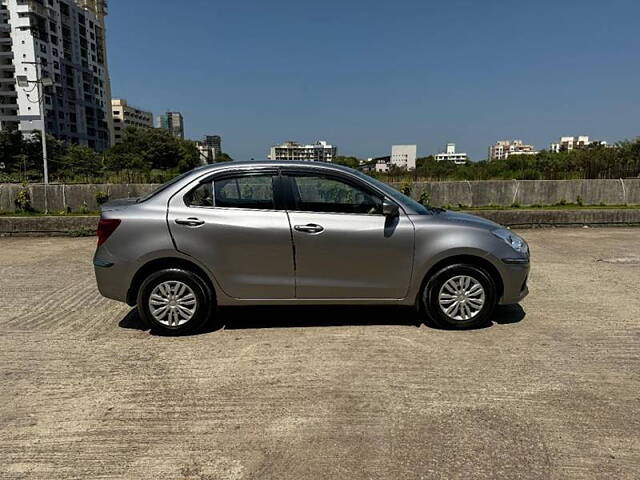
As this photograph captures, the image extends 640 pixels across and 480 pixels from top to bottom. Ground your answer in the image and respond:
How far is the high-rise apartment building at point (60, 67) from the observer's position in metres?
73.8

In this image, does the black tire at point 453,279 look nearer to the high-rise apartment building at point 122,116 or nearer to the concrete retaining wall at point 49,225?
the concrete retaining wall at point 49,225

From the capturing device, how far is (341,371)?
3.46m

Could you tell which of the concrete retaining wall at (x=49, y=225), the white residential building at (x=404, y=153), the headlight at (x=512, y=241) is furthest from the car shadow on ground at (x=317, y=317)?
the white residential building at (x=404, y=153)

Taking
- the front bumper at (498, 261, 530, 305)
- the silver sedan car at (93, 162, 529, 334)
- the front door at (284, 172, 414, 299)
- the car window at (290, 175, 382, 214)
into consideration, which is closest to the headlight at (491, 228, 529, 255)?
the silver sedan car at (93, 162, 529, 334)

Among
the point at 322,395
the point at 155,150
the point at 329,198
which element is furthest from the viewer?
the point at 155,150

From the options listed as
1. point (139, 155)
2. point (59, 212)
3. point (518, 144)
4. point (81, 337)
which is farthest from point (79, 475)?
point (518, 144)

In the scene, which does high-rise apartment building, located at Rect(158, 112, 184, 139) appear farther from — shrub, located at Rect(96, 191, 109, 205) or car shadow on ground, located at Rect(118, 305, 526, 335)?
car shadow on ground, located at Rect(118, 305, 526, 335)

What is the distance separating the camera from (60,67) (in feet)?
269

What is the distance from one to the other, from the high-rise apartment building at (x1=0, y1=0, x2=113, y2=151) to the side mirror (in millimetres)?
73435

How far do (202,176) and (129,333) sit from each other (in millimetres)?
1742

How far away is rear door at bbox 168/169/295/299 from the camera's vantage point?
406cm

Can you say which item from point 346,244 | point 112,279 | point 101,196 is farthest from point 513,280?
point 101,196

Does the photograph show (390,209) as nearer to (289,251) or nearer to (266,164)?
(289,251)

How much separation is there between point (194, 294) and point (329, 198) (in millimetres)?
1617
